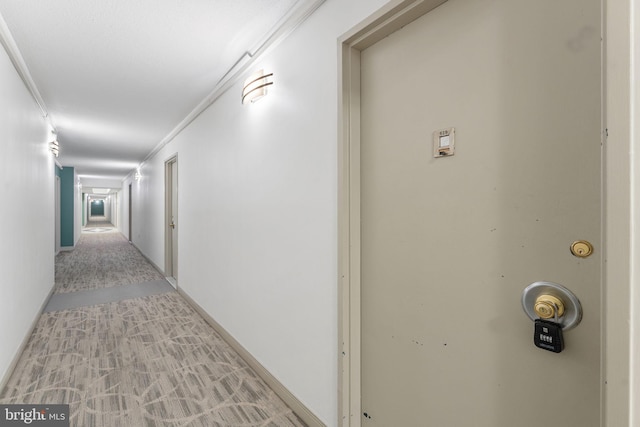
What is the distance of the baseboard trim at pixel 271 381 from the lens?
6.03 ft

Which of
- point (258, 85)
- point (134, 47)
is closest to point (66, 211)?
point (134, 47)

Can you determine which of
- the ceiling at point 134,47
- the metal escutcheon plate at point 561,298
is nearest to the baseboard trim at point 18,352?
the ceiling at point 134,47

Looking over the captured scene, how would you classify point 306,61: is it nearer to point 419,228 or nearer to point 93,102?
point 419,228

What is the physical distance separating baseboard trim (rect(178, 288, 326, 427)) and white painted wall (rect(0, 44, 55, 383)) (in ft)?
5.25

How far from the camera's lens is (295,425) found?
6.08 ft

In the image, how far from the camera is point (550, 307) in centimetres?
90

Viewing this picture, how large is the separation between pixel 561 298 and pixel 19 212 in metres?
3.93

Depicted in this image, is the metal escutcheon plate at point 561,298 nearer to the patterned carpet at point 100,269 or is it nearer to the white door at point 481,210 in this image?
the white door at point 481,210

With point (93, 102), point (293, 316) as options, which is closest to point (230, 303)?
point (293, 316)

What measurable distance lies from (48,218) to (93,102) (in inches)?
81.2

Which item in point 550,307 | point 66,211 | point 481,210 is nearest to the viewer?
point 550,307

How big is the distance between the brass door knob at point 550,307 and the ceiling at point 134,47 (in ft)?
6.18

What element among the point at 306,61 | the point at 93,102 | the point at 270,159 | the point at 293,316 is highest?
the point at 93,102

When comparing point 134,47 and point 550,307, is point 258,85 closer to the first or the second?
point 134,47
